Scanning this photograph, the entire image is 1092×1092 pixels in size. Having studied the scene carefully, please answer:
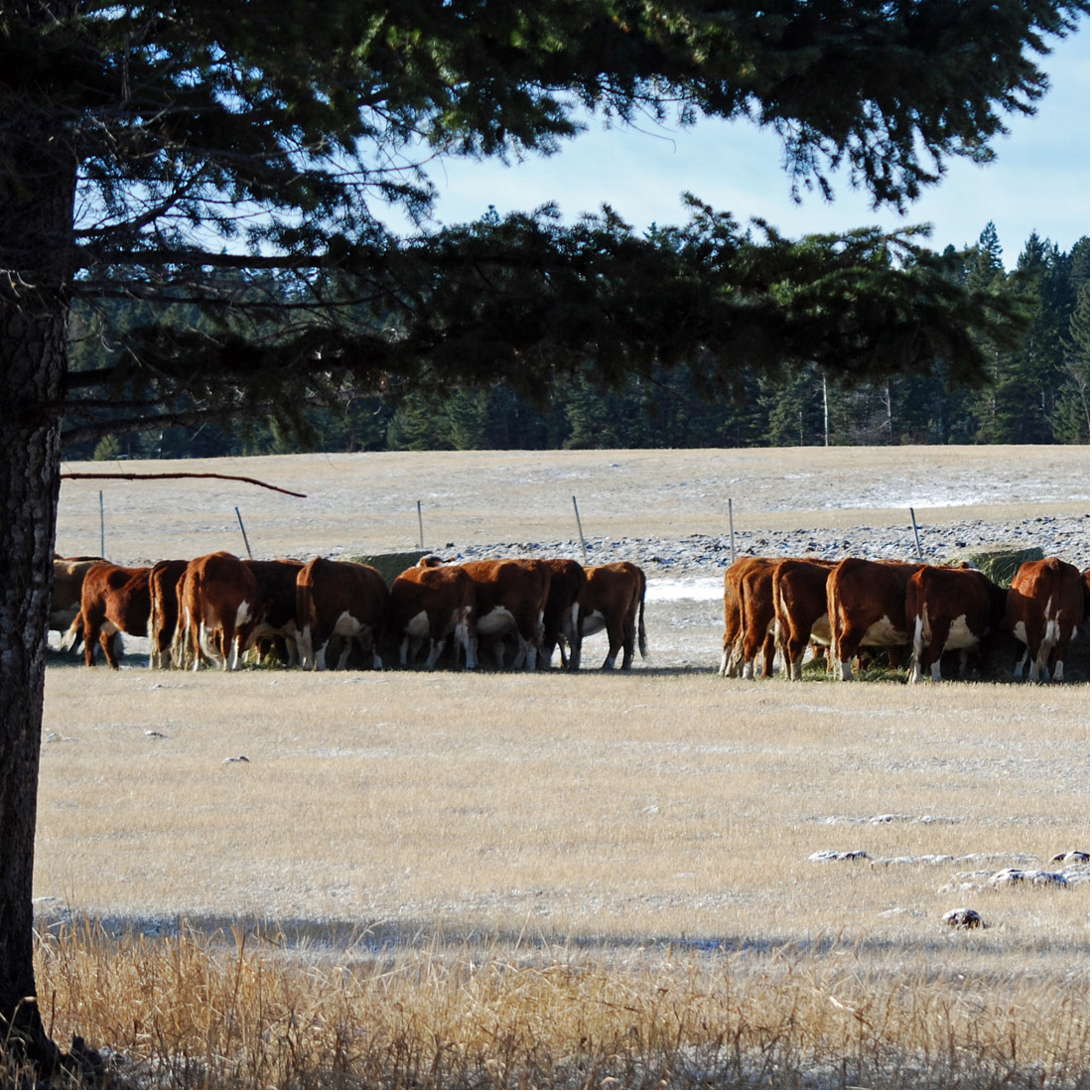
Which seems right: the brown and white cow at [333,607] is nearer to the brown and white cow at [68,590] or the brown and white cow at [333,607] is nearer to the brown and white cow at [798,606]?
the brown and white cow at [68,590]

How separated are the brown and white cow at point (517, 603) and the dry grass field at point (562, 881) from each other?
2.18 m

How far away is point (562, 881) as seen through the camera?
25.9 feet

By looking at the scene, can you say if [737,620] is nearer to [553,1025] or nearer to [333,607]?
[333,607]

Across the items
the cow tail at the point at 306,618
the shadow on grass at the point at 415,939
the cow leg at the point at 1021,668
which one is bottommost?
the shadow on grass at the point at 415,939

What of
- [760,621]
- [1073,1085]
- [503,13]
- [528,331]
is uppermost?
[503,13]

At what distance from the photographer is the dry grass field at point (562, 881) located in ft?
16.6

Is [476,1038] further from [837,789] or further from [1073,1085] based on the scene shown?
[837,789]

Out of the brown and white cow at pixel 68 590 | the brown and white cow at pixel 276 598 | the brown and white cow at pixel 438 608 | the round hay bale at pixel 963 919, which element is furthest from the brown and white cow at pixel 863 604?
the brown and white cow at pixel 68 590

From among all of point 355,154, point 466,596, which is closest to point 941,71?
point 355,154

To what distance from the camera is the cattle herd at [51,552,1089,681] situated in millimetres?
17969

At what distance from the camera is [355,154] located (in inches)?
212

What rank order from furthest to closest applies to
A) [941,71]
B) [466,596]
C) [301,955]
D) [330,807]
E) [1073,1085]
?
1. [466,596]
2. [330,807]
3. [301,955]
4. [941,71]
5. [1073,1085]

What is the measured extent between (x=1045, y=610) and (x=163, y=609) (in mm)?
13041

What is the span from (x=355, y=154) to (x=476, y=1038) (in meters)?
3.45
